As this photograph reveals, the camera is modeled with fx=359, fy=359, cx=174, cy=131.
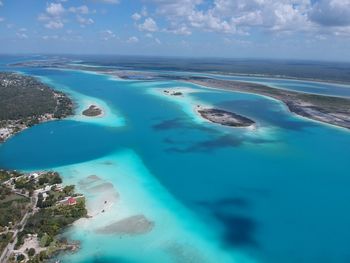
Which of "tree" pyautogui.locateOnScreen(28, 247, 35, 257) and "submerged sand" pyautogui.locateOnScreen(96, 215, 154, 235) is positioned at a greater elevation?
"submerged sand" pyautogui.locateOnScreen(96, 215, 154, 235)

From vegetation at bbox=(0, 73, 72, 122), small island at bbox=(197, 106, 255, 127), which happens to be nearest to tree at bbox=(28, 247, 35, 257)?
small island at bbox=(197, 106, 255, 127)

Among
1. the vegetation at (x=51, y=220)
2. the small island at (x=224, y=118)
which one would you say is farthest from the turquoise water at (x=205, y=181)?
the small island at (x=224, y=118)

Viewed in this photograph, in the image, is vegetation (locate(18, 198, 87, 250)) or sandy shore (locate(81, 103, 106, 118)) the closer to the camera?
vegetation (locate(18, 198, 87, 250))

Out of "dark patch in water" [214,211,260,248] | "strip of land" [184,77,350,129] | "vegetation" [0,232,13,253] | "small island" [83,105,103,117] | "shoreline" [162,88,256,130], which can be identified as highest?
"strip of land" [184,77,350,129]

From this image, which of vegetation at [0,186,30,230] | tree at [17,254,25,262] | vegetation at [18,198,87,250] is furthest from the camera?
vegetation at [0,186,30,230]

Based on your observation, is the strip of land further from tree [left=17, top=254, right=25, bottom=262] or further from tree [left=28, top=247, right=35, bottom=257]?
tree [left=17, top=254, right=25, bottom=262]

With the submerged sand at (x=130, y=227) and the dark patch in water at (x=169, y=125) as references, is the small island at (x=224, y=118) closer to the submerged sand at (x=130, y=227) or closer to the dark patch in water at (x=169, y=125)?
the dark patch in water at (x=169, y=125)

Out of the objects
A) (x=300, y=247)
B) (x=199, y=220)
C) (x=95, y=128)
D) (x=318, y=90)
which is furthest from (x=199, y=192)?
(x=318, y=90)
